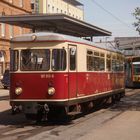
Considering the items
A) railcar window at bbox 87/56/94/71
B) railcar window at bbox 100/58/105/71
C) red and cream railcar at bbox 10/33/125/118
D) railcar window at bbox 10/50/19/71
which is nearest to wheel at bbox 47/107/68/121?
red and cream railcar at bbox 10/33/125/118

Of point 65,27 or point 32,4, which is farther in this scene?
point 32,4

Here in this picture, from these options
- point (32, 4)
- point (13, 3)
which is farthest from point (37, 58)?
point (32, 4)

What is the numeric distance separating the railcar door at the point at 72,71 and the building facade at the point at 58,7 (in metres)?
60.5

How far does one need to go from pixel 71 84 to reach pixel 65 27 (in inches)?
533

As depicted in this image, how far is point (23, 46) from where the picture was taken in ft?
58.7

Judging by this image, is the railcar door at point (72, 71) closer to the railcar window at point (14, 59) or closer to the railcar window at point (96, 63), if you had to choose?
the railcar window at point (14, 59)

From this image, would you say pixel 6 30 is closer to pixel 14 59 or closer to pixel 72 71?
pixel 14 59

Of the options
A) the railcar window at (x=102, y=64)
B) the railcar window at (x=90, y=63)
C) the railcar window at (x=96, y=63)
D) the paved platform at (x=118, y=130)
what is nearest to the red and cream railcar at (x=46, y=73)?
the railcar window at (x=90, y=63)

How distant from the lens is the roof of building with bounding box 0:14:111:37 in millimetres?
28875

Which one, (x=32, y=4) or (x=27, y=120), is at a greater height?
(x=32, y=4)

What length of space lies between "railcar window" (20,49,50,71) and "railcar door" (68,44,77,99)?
2.70 feet

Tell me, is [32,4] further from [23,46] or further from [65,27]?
[23,46]

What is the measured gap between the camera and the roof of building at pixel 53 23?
2888 centimetres

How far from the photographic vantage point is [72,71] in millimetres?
18078
